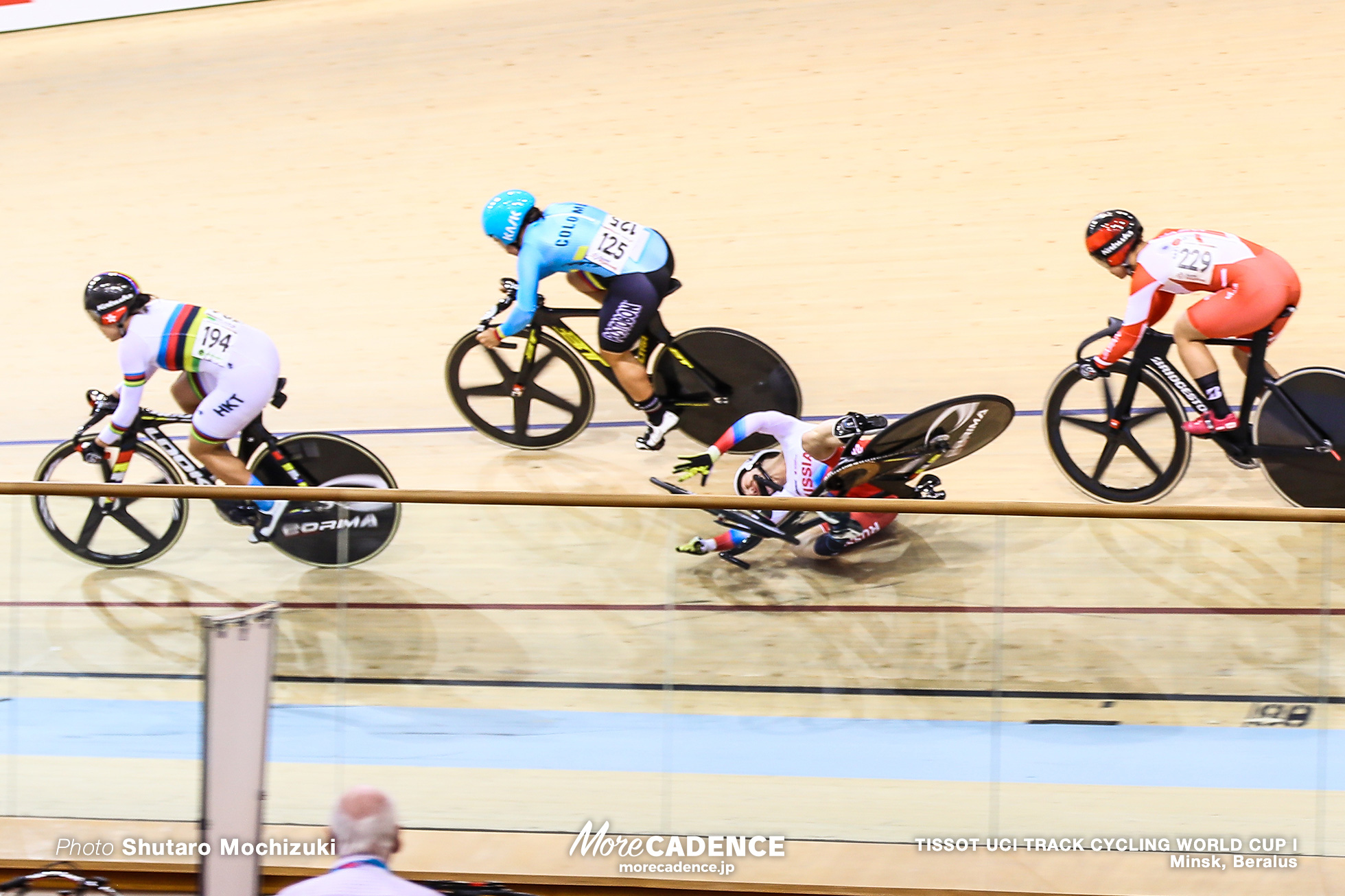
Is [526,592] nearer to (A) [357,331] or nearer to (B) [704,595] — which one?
(B) [704,595]

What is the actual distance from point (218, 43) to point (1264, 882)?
7246mm

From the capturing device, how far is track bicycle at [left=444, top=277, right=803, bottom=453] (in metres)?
4.90

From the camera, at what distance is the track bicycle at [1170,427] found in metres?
4.25

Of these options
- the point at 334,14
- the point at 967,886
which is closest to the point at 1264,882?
the point at 967,886

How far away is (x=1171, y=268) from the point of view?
4.23 meters

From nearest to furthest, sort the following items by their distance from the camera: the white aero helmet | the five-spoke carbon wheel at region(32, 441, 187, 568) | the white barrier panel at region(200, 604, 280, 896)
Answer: the white barrier panel at region(200, 604, 280, 896) < the five-spoke carbon wheel at region(32, 441, 187, 568) < the white aero helmet

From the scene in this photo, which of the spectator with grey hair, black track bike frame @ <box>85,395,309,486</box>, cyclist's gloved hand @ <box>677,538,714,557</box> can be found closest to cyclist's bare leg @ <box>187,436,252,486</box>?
black track bike frame @ <box>85,395,309,486</box>

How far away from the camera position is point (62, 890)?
119 inches

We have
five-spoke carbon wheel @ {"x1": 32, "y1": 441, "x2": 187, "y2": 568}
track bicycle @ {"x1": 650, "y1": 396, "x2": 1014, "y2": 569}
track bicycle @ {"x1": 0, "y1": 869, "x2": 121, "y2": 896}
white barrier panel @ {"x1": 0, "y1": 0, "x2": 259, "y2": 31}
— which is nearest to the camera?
track bicycle @ {"x1": 0, "y1": 869, "x2": 121, "y2": 896}

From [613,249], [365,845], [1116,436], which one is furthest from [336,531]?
→ [1116,436]

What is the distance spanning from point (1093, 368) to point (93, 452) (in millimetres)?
3837

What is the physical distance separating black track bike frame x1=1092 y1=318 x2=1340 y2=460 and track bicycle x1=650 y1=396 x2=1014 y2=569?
23.1 inches

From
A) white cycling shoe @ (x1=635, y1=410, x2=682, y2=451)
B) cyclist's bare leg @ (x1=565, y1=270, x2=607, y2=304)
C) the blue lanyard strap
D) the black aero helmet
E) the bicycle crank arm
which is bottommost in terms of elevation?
the blue lanyard strap

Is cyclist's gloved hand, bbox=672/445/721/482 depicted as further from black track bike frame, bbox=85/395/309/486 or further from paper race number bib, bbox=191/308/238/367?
paper race number bib, bbox=191/308/238/367
